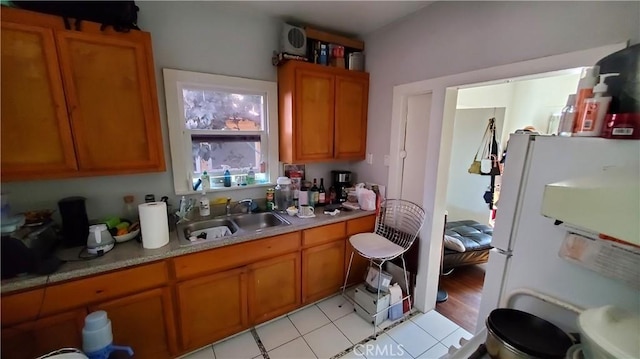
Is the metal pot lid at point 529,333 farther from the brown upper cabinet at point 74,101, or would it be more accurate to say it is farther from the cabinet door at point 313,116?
the brown upper cabinet at point 74,101

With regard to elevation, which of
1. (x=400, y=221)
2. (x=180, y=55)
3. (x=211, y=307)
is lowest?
(x=211, y=307)

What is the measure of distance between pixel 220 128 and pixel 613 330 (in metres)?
2.38

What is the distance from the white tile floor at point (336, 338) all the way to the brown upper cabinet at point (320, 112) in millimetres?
1406

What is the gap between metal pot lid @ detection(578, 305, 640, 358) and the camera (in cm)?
56

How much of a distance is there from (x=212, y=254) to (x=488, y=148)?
3320 mm

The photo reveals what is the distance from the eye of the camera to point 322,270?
7.33ft

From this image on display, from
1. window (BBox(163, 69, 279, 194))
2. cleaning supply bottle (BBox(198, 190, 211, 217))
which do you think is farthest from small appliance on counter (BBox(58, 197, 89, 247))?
cleaning supply bottle (BBox(198, 190, 211, 217))

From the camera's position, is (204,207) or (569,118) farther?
(204,207)

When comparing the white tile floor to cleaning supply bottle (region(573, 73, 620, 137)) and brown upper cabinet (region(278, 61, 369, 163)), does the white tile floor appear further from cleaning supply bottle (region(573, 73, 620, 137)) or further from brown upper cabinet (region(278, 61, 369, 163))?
cleaning supply bottle (region(573, 73, 620, 137))

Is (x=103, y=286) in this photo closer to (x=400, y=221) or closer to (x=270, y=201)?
(x=270, y=201)

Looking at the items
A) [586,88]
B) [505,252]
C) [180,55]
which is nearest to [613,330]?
[505,252]

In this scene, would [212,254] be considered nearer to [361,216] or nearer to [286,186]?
[286,186]

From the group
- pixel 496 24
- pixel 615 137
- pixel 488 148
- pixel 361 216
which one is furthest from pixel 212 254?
pixel 488 148

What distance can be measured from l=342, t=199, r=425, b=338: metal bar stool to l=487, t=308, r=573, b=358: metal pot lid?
101 cm
